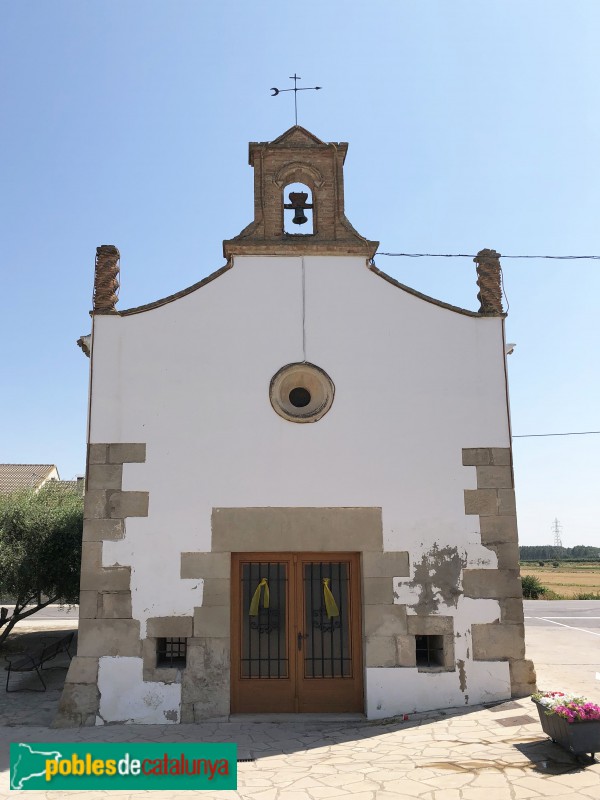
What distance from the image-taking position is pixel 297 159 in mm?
10039

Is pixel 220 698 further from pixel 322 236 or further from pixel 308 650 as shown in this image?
pixel 322 236

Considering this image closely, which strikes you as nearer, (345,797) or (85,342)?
(345,797)

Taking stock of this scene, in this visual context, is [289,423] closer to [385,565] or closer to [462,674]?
[385,565]

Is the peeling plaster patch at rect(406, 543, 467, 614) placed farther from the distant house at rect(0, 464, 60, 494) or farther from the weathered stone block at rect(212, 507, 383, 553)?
the distant house at rect(0, 464, 60, 494)

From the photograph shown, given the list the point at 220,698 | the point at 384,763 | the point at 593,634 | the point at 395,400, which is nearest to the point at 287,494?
the point at 395,400

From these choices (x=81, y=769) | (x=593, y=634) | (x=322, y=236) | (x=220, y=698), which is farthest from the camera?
(x=593, y=634)

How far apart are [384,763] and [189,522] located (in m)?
3.75

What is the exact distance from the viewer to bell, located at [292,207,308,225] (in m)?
10.2

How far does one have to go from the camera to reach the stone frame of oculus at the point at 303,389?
358 inches

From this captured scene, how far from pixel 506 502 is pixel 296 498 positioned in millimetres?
2860

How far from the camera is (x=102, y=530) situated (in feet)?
28.6

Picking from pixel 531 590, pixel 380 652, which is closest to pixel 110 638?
pixel 380 652

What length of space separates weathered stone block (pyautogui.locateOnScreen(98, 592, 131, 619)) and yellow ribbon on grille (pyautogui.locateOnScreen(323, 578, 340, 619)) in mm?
2574

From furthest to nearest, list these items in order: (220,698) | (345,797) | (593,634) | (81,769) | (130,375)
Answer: (593,634) < (130,375) < (220,698) < (81,769) < (345,797)
